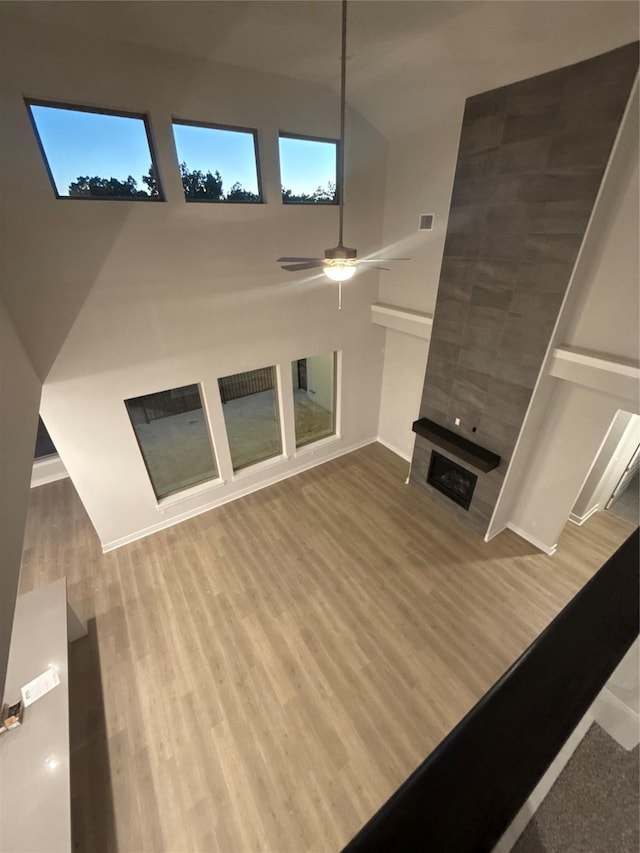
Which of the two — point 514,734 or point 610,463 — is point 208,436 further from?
point 610,463

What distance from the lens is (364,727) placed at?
320cm

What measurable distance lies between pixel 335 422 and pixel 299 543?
2376mm

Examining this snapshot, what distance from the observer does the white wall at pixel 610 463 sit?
15.4 feet

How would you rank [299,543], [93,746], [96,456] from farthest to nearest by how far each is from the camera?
[299,543] → [96,456] → [93,746]

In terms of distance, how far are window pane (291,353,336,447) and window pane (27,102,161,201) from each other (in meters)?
3.33

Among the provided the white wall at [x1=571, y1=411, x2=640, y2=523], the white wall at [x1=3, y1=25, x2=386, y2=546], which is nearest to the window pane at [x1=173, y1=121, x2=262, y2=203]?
the white wall at [x1=3, y1=25, x2=386, y2=546]

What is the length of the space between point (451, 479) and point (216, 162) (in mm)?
5068

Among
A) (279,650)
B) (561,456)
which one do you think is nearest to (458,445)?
(561,456)

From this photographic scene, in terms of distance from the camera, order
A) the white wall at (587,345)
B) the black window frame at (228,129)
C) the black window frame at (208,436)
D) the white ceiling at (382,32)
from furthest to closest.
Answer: the black window frame at (208,436) < the black window frame at (228,129) < the white wall at (587,345) < the white ceiling at (382,32)

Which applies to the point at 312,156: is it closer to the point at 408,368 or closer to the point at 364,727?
the point at 408,368

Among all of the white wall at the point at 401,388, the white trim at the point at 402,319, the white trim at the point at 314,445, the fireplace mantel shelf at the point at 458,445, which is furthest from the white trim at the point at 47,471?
the fireplace mantel shelf at the point at 458,445

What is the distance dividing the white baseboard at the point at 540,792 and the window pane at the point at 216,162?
4.78 m

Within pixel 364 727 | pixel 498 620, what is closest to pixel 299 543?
pixel 364 727

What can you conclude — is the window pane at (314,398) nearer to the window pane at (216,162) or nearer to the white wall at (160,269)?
the white wall at (160,269)
